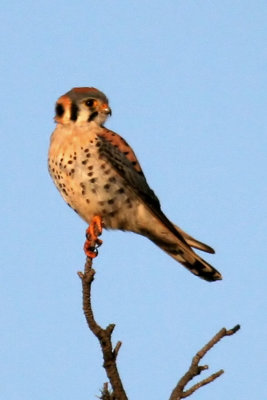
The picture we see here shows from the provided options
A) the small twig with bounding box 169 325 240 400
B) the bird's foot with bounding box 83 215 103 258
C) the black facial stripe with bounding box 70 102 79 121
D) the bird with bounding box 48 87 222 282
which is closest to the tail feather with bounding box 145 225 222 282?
the bird with bounding box 48 87 222 282

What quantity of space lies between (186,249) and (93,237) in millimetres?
1169

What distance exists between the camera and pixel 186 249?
19.5 feet

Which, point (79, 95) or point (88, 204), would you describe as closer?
point (88, 204)

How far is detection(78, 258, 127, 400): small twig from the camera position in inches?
136

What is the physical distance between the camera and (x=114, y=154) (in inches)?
220

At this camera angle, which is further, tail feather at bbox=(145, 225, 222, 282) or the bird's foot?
tail feather at bbox=(145, 225, 222, 282)

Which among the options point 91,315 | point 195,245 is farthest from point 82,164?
point 91,315

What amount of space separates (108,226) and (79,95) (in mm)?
970

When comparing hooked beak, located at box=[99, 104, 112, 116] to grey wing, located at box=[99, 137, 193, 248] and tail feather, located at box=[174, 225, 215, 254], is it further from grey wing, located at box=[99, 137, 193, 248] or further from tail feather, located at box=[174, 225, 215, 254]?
tail feather, located at box=[174, 225, 215, 254]

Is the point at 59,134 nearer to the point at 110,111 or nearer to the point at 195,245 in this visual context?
the point at 110,111

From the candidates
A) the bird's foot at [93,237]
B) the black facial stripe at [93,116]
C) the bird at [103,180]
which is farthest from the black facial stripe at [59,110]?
the bird's foot at [93,237]

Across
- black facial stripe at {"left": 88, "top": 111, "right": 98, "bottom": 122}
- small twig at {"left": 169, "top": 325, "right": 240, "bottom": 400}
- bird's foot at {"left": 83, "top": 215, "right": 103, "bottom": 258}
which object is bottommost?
small twig at {"left": 169, "top": 325, "right": 240, "bottom": 400}

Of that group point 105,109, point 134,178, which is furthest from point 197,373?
point 105,109

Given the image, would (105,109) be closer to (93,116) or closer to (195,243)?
(93,116)
